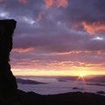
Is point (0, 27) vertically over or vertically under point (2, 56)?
over

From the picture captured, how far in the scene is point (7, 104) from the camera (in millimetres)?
38906

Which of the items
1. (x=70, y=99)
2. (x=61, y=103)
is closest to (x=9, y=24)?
(x=61, y=103)

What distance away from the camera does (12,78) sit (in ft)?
146

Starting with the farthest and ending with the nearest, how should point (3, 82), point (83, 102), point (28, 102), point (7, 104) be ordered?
1. point (83, 102)
2. point (28, 102)
3. point (3, 82)
4. point (7, 104)

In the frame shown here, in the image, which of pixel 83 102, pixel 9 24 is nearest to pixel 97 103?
pixel 83 102

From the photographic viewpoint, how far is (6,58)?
44406 mm

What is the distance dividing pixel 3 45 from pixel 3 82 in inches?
242

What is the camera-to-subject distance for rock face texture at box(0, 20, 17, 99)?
42.8 m

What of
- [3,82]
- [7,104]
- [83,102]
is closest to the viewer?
[7,104]

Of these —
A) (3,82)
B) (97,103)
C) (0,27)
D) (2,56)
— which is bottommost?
(97,103)

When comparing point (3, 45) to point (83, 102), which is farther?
point (83, 102)

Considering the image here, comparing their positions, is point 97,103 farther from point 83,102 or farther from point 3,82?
point 3,82

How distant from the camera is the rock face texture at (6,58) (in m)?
42.8

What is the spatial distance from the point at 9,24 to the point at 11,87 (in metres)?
10.8
